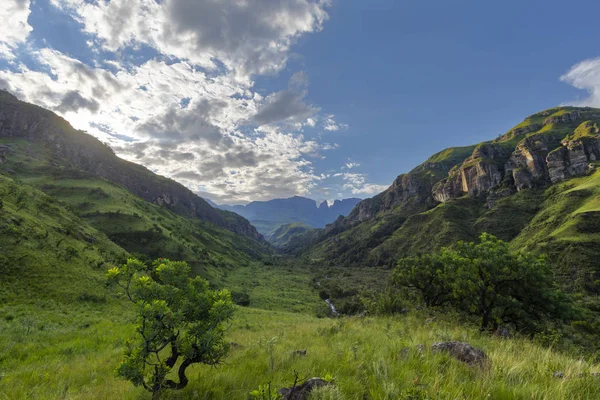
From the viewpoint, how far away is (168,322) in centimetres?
532

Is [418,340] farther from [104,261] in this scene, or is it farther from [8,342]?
[104,261]

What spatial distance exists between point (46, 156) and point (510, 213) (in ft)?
820

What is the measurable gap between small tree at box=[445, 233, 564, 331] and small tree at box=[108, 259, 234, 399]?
66.2 ft

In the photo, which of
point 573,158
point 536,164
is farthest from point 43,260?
point 536,164

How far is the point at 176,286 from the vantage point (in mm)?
6539

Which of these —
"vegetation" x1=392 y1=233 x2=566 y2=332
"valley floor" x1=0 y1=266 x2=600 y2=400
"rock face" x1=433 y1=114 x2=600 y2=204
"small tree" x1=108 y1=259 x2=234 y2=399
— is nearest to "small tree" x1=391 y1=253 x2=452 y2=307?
"vegetation" x1=392 y1=233 x2=566 y2=332

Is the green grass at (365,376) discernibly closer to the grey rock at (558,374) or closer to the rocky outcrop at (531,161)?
the grey rock at (558,374)

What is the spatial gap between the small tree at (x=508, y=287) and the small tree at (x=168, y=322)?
2019 cm

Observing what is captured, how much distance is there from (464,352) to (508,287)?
57.7ft

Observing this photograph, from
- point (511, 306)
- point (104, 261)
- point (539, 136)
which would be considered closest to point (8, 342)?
point (104, 261)

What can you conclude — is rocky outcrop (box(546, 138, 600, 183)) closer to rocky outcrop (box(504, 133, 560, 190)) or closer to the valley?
the valley

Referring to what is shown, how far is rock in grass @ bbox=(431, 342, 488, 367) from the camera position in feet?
19.1

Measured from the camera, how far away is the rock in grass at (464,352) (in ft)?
19.1

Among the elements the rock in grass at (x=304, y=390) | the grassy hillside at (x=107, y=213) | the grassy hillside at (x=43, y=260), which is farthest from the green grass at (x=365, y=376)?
the grassy hillside at (x=107, y=213)
